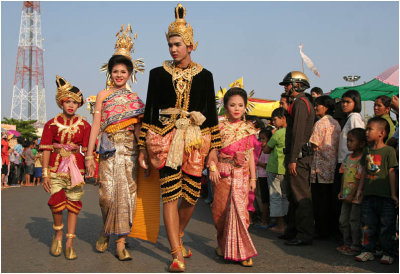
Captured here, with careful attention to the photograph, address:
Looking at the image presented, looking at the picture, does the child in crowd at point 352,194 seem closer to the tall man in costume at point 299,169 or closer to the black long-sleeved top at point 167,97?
the tall man in costume at point 299,169

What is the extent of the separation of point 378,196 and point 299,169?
1258 millimetres

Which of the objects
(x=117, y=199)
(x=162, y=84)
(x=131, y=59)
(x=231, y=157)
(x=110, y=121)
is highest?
(x=131, y=59)

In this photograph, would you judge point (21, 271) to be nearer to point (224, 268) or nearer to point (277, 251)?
point (224, 268)

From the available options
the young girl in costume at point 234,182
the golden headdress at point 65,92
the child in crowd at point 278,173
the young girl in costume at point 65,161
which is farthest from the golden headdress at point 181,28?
the child in crowd at point 278,173

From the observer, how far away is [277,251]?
5355 millimetres

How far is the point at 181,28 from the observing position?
4.58m

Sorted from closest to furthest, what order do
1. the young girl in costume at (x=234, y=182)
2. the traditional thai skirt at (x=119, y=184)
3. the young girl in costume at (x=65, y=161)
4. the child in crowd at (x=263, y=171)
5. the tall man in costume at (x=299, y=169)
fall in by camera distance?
1. the young girl in costume at (x=234, y=182)
2. the traditional thai skirt at (x=119, y=184)
3. the young girl in costume at (x=65, y=161)
4. the tall man in costume at (x=299, y=169)
5. the child in crowd at (x=263, y=171)

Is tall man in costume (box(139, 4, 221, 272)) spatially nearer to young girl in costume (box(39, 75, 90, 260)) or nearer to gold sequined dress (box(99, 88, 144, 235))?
gold sequined dress (box(99, 88, 144, 235))

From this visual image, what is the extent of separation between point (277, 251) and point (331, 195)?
1.44 metres

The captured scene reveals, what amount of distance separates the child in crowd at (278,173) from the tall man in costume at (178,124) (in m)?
2.63

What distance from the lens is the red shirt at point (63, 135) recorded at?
521cm

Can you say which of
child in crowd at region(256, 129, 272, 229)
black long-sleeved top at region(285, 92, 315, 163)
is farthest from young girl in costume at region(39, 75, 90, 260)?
child in crowd at region(256, 129, 272, 229)

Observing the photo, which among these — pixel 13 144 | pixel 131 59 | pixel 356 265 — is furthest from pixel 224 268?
pixel 13 144

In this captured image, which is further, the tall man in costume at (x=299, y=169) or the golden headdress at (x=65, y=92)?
the tall man in costume at (x=299, y=169)
